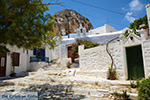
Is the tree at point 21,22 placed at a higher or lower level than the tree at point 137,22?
lower

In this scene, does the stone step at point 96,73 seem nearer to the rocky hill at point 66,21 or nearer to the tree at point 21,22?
the tree at point 21,22

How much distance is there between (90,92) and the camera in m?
4.59

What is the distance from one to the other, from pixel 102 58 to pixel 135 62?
2.12m

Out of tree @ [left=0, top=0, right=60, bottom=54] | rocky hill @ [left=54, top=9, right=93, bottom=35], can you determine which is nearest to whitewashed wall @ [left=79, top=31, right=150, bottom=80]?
tree @ [left=0, top=0, right=60, bottom=54]

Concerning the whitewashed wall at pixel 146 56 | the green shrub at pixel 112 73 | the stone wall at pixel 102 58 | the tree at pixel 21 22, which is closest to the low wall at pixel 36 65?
the stone wall at pixel 102 58

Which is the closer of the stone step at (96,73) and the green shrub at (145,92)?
the green shrub at (145,92)

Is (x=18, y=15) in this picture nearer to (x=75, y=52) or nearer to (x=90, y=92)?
(x=90, y=92)

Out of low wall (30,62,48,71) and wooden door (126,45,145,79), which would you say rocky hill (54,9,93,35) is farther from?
wooden door (126,45,145,79)

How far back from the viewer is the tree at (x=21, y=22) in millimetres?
3345

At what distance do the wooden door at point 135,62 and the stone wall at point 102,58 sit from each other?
0.40 meters

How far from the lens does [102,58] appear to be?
25.2 feet

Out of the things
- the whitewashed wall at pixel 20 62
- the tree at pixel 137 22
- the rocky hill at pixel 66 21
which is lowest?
the whitewashed wall at pixel 20 62

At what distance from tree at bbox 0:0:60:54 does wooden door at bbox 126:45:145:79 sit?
189 inches

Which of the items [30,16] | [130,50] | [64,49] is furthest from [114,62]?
[64,49]
